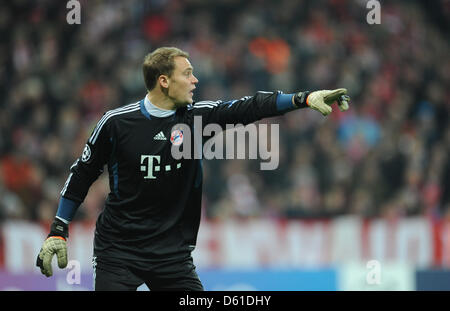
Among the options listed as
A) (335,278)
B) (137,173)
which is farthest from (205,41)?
(137,173)

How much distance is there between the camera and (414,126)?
13.4 metres

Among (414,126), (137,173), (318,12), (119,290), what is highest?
(318,12)

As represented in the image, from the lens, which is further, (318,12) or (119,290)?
(318,12)

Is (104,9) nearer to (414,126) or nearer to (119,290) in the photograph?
(414,126)

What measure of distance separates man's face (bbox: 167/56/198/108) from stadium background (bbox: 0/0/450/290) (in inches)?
147

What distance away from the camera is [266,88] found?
44.0 ft

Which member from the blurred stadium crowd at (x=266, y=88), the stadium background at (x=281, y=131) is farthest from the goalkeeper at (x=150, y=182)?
the blurred stadium crowd at (x=266, y=88)

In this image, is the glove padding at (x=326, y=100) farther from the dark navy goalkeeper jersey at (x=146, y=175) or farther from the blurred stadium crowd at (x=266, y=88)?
the blurred stadium crowd at (x=266, y=88)

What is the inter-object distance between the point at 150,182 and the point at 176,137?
0.35 m

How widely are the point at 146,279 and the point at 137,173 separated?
697 mm

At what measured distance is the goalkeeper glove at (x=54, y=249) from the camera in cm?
549

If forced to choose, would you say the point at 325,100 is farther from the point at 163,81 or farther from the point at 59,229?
the point at 59,229

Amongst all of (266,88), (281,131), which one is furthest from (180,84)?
(266,88)

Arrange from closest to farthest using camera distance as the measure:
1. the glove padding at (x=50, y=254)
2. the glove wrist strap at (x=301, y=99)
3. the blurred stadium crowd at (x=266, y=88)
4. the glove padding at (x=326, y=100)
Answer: the glove padding at (x=326, y=100) < the glove wrist strap at (x=301, y=99) < the glove padding at (x=50, y=254) < the blurred stadium crowd at (x=266, y=88)
